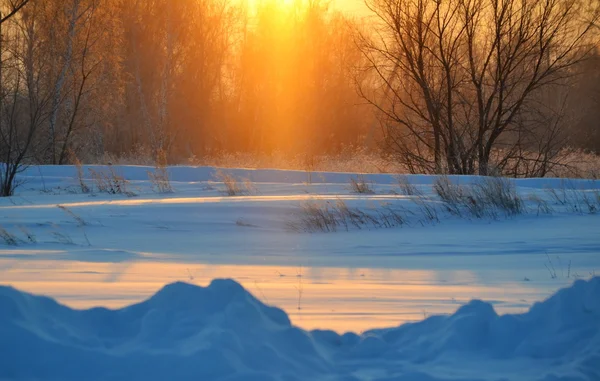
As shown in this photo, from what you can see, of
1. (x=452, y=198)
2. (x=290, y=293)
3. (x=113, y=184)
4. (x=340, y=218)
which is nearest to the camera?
(x=290, y=293)

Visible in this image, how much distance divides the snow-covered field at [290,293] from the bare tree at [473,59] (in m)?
7.49

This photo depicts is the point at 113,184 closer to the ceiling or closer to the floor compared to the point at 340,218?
closer to the ceiling

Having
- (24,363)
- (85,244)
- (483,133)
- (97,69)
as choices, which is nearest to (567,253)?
(85,244)

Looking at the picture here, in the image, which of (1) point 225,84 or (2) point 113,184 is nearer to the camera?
(2) point 113,184

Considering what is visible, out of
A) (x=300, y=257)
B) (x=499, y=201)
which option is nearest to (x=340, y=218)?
(x=499, y=201)

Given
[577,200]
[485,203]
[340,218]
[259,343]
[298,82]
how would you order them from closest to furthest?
[259,343] → [340,218] → [485,203] → [577,200] → [298,82]

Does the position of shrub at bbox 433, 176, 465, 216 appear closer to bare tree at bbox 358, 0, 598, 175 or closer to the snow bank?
the snow bank

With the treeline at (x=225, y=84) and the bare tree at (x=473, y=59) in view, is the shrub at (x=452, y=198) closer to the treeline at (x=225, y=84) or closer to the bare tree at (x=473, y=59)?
the bare tree at (x=473, y=59)

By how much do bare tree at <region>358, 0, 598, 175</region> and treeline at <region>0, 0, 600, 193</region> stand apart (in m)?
0.05

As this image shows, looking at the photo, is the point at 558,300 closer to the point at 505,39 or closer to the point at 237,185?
the point at 237,185

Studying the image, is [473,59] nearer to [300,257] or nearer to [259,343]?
[300,257]

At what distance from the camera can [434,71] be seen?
17359 mm

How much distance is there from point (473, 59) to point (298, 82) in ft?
97.9

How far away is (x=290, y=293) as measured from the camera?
3.95 m
